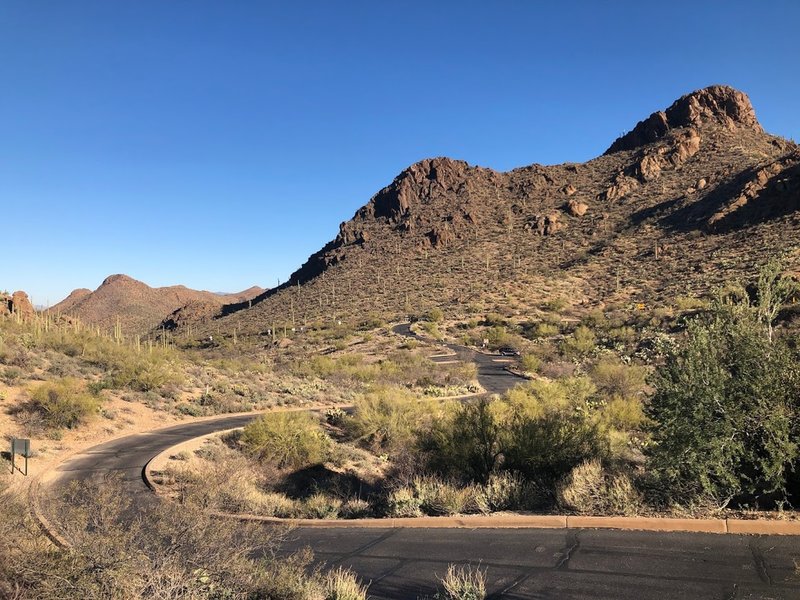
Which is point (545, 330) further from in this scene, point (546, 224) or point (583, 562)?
point (583, 562)

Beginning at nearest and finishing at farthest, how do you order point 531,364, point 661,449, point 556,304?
point 661,449 → point 531,364 → point 556,304

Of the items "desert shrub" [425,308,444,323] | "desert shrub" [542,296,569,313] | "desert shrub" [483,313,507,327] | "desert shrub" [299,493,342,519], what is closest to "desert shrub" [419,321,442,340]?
"desert shrub" [425,308,444,323]

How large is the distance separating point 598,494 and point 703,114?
109962 millimetres

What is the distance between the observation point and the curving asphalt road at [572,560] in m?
5.44

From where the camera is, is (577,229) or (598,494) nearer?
(598,494)

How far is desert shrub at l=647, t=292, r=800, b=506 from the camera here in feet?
23.5

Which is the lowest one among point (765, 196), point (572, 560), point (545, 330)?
point (572, 560)

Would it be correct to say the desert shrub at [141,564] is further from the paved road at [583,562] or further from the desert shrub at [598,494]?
the desert shrub at [598,494]

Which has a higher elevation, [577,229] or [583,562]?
[577,229]

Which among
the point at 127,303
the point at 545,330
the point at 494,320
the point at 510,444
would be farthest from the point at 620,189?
the point at 127,303

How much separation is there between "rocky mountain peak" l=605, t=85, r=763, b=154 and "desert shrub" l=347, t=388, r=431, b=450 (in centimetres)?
9788

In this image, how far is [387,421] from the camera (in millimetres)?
19609

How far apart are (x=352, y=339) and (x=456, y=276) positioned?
2774 cm

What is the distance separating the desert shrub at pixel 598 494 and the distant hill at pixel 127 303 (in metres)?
116
